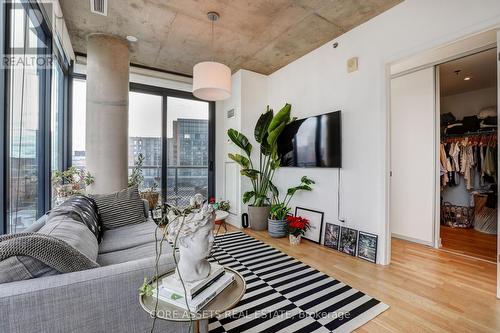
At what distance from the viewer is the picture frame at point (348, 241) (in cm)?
289

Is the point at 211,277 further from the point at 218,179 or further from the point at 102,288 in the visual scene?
the point at 218,179

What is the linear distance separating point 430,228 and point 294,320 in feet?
8.63

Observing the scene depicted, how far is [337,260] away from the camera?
2.76m

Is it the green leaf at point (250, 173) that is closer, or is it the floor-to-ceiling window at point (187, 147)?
the green leaf at point (250, 173)

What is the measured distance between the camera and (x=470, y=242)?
11.0 ft

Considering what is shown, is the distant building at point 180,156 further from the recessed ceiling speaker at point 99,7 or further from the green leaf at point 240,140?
the recessed ceiling speaker at point 99,7

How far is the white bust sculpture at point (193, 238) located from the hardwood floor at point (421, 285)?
4.35 feet

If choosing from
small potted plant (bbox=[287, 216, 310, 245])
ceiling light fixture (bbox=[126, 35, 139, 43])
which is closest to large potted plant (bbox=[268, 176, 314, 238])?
small potted plant (bbox=[287, 216, 310, 245])

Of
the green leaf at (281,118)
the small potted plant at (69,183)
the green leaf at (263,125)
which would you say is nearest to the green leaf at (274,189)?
the green leaf at (263,125)

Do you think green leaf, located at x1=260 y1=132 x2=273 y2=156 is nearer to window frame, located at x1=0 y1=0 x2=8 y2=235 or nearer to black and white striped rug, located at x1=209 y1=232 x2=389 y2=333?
black and white striped rug, located at x1=209 y1=232 x2=389 y2=333

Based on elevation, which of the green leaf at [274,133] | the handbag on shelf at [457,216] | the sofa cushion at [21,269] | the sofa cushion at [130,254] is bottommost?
the handbag on shelf at [457,216]

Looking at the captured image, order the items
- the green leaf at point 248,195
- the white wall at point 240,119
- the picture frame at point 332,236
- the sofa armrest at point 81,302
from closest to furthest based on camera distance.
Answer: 1. the sofa armrest at point 81,302
2. the picture frame at point 332,236
3. the green leaf at point 248,195
4. the white wall at point 240,119

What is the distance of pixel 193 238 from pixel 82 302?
1.70 ft

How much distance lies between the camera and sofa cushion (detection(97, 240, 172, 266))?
1717mm
